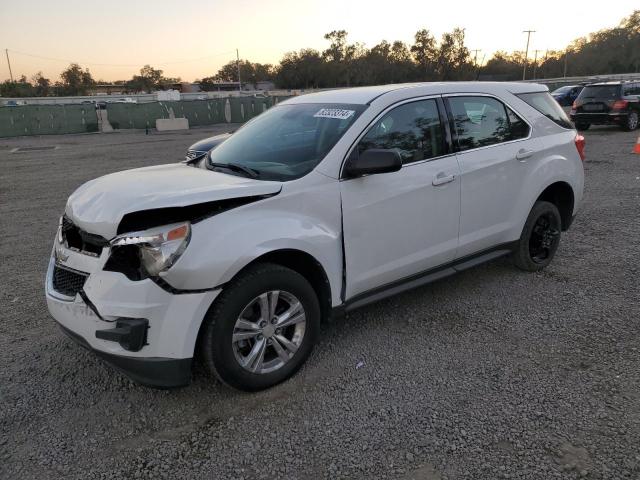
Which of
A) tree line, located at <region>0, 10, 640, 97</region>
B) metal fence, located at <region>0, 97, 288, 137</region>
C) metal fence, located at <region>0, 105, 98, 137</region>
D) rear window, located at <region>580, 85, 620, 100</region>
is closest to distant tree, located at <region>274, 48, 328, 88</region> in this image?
tree line, located at <region>0, 10, 640, 97</region>

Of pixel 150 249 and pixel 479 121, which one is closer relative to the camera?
pixel 150 249

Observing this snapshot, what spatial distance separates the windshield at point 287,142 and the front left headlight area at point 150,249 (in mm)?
801

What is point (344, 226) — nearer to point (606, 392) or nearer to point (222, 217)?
point (222, 217)

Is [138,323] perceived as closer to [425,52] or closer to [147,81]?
[425,52]

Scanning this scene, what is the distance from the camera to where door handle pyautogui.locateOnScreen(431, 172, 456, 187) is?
12.1ft

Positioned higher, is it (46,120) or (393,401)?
(46,120)

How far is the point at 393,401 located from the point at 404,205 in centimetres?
134

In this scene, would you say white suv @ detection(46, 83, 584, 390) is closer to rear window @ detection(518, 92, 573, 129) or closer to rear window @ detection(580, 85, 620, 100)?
rear window @ detection(518, 92, 573, 129)

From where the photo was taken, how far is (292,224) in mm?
3012

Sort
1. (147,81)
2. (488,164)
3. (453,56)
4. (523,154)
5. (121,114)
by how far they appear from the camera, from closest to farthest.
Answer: (488,164) → (523,154) → (121,114) → (453,56) → (147,81)

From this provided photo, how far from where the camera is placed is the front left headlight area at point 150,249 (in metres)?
2.61

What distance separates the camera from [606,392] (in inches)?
118

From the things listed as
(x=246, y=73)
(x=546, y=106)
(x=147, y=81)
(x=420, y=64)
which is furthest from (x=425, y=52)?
(x=546, y=106)

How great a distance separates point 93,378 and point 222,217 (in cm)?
151
